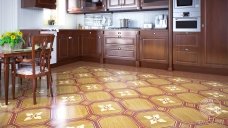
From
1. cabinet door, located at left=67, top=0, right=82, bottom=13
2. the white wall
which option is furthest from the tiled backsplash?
the white wall

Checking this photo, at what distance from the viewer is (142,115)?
2.23 m

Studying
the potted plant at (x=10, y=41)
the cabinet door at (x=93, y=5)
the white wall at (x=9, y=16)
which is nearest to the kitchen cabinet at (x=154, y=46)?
the cabinet door at (x=93, y=5)

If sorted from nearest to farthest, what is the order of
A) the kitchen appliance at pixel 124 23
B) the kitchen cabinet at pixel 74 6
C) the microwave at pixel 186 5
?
the microwave at pixel 186 5
the kitchen appliance at pixel 124 23
the kitchen cabinet at pixel 74 6

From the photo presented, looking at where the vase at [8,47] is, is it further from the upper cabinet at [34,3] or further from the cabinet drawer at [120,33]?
the cabinet drawer at [120,33]

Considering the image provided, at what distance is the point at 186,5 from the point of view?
4.40 m

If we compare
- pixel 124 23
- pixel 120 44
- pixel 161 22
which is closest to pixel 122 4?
pixel 124 23

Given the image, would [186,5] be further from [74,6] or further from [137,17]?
[74,6]

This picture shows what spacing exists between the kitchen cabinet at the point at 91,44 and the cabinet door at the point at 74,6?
680 mm

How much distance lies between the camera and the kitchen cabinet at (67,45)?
5.27m

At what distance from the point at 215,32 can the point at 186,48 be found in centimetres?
63

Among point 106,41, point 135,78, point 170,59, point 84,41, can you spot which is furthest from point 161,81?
point 84,41

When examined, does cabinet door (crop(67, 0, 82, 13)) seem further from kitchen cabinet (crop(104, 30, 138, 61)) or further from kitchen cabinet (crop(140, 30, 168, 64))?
kitchen cabinet (crop(140, 30, 168, 64))

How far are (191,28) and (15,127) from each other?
370 centimetres

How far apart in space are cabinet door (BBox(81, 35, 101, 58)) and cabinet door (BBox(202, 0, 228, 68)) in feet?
8.74
